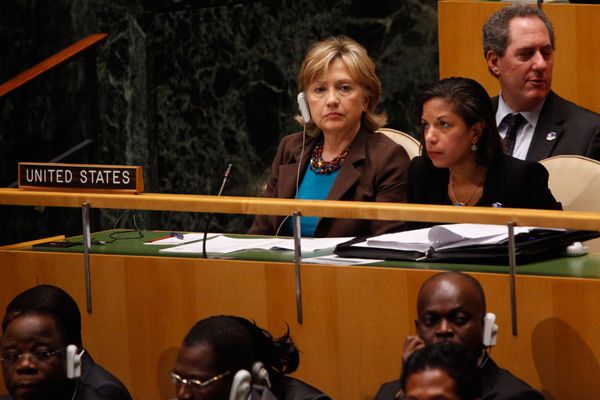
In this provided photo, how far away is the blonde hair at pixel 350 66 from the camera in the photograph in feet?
15.5

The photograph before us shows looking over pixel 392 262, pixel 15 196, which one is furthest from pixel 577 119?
pixel 15 196

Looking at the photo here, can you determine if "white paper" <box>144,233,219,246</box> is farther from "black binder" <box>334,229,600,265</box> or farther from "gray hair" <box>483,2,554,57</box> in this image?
"gray hair" <box>483,2,554,57</box>

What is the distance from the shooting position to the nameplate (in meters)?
4.01

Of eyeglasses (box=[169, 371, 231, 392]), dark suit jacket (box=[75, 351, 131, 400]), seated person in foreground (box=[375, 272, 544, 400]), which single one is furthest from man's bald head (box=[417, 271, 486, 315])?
dark suit jacket (box=[75, 351, 131, 400])

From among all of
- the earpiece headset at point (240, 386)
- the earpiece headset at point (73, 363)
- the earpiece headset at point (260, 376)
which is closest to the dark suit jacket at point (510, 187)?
the earpiece headset at point (260, 376)

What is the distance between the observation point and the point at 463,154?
417 centimetres

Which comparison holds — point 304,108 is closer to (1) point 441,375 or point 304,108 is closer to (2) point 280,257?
(2) point 280,257

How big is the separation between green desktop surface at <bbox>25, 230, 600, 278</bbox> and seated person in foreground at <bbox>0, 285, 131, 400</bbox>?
0.47 metres

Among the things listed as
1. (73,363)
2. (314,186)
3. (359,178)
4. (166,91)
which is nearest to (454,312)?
(73,363)

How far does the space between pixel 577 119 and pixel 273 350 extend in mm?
1688

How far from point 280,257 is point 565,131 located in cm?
134

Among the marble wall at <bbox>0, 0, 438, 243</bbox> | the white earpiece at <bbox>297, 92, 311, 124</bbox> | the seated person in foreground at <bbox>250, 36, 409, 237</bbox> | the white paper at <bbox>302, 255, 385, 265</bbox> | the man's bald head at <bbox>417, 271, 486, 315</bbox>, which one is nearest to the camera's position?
the man's bald head at <bbox>417, 271, 486, 315</bbox>

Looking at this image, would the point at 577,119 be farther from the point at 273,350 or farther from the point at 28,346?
the point at 28,346

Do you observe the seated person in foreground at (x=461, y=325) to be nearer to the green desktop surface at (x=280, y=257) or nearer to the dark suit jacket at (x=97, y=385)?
the green desktop surface at (x=280, y=257)
